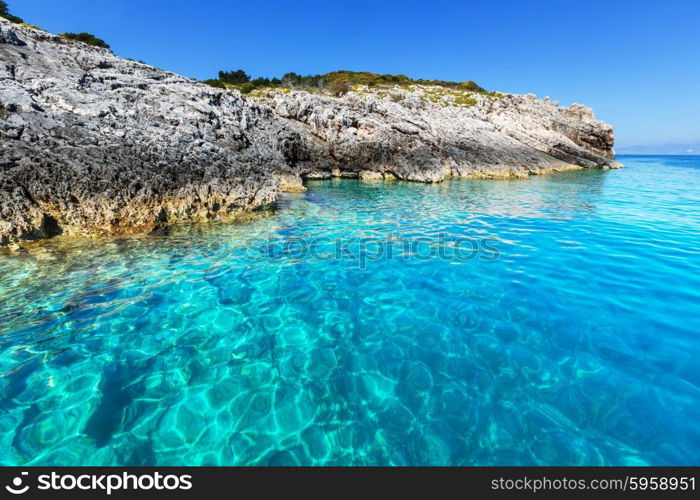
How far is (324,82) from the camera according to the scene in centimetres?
5969

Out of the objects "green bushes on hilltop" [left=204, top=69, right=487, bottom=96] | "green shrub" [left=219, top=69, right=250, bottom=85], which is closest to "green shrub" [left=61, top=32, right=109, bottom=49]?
"green bushes on hilltop" [left=204, top=69, right=487, bottom=96]

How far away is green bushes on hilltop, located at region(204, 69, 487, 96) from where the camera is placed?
4925 centimetres

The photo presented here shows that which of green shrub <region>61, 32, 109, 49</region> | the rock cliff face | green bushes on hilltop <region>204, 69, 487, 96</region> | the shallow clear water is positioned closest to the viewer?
the shallow clear water

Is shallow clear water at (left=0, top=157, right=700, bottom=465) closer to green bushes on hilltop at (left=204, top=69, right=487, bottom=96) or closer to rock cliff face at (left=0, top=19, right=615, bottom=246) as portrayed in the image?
rock cliff face at (left=0, top=19, right=615, bottom=246)

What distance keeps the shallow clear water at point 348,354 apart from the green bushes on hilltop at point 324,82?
43026mm

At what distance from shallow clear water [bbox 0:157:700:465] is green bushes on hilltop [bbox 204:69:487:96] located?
43.0 m

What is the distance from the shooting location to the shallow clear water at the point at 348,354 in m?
3.66

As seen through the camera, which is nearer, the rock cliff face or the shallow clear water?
the shallow clear water

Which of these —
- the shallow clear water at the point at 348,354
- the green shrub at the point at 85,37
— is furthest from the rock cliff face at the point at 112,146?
the green shrub at the point at 85,37

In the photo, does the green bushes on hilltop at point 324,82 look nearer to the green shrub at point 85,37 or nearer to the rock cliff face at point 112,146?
the green shrub at point 85,37

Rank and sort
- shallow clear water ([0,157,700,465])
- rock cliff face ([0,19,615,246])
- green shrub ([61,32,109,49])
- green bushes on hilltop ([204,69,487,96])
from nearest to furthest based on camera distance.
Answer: shallow clear water ([0,157,700,465]) → rock cliff face ([0,19,615,246]) → green shrub ([61,32,109,49]) → green bushes on hilltop ([204,69,487,96])

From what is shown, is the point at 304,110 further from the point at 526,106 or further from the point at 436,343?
the point at 526,106

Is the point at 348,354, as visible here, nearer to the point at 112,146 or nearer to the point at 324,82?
the point at 112,146
